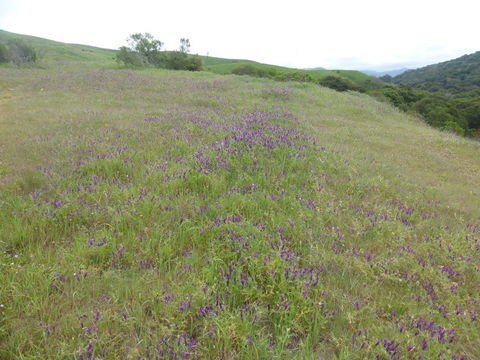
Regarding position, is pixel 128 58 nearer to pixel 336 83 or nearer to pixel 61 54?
pixel 61 54

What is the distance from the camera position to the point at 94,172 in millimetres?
5570

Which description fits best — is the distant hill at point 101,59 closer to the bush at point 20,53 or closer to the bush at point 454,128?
the bush at point 20,53

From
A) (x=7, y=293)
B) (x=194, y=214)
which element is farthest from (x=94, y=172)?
(x=7, y=293)

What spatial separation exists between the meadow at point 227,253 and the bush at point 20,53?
31.7m

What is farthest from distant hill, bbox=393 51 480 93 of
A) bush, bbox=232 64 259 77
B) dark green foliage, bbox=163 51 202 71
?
dark green foliage, bbox=163 51 202 71

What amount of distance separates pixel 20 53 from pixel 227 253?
41640 mm

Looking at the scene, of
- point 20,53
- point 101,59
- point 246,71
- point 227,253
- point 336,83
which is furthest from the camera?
point 246,71

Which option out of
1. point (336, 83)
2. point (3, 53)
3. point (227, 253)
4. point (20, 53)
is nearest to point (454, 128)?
point (336, 83)

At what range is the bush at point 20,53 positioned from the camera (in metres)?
30.8

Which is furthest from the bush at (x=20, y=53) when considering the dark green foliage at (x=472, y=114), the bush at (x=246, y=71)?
the dark green foliage at (x=472, y=114)

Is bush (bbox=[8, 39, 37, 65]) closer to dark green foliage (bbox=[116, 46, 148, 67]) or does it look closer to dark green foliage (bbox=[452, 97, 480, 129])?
dark green foliage (bbox=[116, 46, 148, 67])

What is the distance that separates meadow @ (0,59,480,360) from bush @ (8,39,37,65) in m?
31.7

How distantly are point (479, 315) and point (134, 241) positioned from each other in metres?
4.07

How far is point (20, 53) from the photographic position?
104 feet
